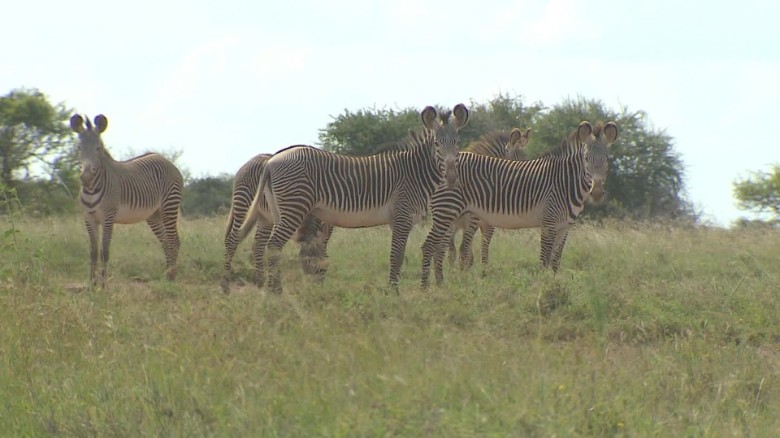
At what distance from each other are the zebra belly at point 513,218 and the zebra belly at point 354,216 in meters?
1.55

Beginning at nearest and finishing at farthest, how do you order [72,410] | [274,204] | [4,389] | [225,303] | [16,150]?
[72,410] → [4,389] → [225,303] → [274,204] → [16,150]

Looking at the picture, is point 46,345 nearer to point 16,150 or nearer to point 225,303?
point 225,303

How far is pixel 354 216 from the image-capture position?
1114 centimetres

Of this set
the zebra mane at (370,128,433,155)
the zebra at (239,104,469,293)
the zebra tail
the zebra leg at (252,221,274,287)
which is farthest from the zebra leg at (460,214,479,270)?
the zebra tail

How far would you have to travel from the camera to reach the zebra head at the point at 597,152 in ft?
39.4

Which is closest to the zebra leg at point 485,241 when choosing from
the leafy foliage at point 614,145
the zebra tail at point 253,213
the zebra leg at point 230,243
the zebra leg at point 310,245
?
the zebra leg at point 310,245

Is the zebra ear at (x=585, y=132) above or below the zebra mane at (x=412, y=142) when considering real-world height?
above

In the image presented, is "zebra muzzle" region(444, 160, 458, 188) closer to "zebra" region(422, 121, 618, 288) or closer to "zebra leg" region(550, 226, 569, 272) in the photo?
"zebra" region(422, 121, 618, 288)

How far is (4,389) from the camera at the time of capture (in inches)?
265

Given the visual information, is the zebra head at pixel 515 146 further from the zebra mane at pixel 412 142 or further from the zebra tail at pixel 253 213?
the zebra tail at pixel 253 213

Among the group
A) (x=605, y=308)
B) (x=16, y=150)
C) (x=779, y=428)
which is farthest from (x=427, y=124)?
(x=16, y=150)

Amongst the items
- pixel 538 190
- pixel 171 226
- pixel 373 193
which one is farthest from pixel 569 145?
pixel 171 226

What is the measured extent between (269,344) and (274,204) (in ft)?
15.4

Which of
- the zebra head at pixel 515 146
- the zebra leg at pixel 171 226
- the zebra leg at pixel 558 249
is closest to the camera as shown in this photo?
the zebra leg at pixel 558 249
